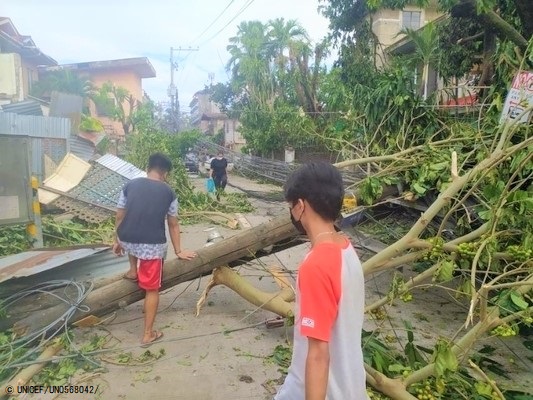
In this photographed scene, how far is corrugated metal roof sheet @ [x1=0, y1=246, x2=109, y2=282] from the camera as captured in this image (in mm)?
3858

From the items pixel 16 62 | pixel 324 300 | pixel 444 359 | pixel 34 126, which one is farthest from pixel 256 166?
pixel 324 300

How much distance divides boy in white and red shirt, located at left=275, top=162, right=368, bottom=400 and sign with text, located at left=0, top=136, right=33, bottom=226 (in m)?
5.47

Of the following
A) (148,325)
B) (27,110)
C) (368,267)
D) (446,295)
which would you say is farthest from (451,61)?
(27,110)

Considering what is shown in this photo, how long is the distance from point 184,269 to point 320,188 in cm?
275

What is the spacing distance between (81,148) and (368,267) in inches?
554

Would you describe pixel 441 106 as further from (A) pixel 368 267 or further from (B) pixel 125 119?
(B) pixel 125 119

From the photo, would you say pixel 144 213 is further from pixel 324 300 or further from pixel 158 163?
pixel 324 300

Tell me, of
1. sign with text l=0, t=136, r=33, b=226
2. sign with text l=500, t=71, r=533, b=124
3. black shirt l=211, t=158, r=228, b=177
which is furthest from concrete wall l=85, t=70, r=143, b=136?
sign with text l=500, t=71, r=533, b=124

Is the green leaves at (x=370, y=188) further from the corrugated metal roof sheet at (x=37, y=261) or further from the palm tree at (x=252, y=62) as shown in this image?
the palm tree at (x=252, y=62)

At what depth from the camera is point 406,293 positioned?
2.86 meters

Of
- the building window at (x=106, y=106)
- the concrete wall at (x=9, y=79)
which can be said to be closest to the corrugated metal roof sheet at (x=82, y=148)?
the concrete wall at (x=9, y=79)

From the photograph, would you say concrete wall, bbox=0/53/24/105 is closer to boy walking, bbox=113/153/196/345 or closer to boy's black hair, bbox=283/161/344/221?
boy walking, bbox=113/153/196/345

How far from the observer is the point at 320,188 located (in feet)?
5.17

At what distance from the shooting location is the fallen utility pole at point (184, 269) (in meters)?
3.82
